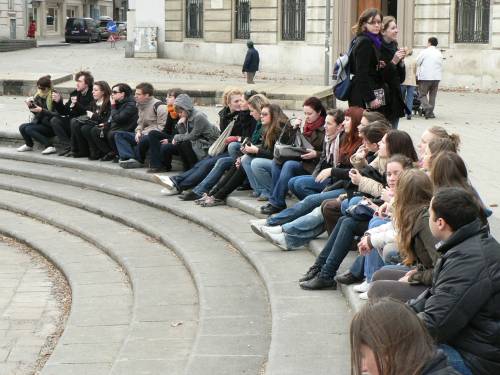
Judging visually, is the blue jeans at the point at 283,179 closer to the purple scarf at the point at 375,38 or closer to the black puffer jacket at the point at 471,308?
the purple scarf at the point at 375,38

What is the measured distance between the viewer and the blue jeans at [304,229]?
9891 mm

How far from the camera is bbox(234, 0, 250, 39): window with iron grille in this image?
37688 mm

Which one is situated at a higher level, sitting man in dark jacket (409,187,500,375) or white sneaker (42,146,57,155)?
sitting man in dark jacket (409,187,500,375)

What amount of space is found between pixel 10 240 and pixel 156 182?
2.44 meters

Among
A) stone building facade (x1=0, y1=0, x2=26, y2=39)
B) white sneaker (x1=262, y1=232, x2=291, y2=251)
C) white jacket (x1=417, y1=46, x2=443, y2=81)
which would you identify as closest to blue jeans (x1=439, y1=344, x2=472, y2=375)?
white sneaker (x1=262, y1=232, x2=291, y2=251)

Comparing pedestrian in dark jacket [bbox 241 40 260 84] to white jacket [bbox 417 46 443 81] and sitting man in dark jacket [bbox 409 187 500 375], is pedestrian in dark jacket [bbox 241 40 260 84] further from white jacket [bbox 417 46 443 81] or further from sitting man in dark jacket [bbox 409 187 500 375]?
sitting man in dark jacket [bbox 409 187 500 375]

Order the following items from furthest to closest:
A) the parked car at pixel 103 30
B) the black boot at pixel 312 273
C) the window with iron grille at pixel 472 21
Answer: the parked car at pixel 103 30, the window with iron grille at pixel 472 21, the black boot at pixel 312 273

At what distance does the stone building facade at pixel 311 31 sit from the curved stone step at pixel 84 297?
61.6 feet

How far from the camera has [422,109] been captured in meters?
20.7

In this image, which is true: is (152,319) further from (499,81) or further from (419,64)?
(499,81)

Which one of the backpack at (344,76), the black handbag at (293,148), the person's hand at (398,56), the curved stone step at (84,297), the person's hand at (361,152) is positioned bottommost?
the curved stone step at (84,297)

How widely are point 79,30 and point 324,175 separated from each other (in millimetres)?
54485

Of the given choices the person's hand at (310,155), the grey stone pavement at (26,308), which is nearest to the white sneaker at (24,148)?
the grey stone pavement at (26,308)

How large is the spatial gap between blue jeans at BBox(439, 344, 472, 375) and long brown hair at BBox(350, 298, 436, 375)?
205cm
